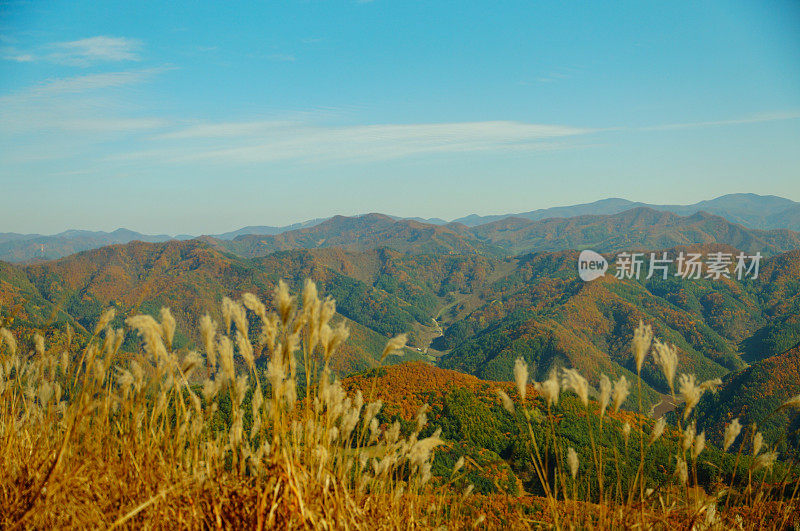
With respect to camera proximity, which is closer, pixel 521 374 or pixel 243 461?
pixel 521 374

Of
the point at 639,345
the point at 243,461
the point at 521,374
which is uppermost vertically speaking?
the point at 639,345

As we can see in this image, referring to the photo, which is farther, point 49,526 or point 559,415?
point 559,415

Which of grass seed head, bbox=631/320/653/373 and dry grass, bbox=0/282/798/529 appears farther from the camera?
grass seed head, bbox=631/320/653/373

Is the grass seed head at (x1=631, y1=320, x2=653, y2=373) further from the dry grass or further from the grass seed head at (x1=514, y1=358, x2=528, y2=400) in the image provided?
the grass seed head at (x1=514, y1=358, x2=528, y2=400)

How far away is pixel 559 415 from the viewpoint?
61438 millimetres

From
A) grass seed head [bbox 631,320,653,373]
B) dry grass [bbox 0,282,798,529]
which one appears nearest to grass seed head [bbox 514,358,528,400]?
dry grass [bbox 0,282,798,529]

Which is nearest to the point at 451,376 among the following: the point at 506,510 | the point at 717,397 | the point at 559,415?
the point at 559,415

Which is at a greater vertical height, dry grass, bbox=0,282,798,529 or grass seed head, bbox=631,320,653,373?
grass seed head, bbox=631,320,653,373

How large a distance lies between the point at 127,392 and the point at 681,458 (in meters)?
4.07

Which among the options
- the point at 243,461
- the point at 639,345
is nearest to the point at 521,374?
the point at 639,345

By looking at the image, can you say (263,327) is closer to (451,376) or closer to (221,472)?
(221,472)

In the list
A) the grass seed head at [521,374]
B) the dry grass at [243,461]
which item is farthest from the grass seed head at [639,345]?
the grass seed head at [521,374]

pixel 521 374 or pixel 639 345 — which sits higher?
pixel 639 345

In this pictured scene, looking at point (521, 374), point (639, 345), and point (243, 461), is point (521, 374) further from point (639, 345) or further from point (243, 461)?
point (243, 461)
